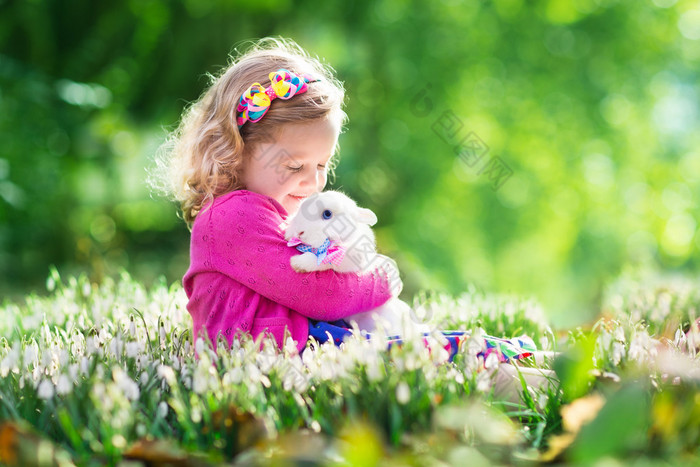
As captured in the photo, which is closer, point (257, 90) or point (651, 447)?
point (651, 447)

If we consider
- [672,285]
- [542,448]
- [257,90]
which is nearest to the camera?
[542,448]

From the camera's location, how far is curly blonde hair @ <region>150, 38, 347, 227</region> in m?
2.82

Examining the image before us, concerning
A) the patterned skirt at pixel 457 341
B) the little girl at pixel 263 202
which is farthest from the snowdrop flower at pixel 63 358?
the patterned skirt at pixel 457 341

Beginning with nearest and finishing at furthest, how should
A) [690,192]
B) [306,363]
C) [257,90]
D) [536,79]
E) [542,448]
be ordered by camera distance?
[542,448] → [306,363] → [257,90] → [536,79] → [690,192]

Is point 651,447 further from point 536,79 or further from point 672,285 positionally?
point 536,79

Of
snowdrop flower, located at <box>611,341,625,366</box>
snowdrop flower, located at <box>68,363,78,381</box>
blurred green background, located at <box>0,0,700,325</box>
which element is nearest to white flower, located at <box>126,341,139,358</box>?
snowdrop flower, located at <box>68,363,78,381</box>

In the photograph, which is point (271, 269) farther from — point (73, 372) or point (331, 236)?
point (73, 372)

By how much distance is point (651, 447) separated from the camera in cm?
149

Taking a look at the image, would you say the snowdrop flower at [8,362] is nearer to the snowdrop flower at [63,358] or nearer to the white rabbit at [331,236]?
the snowdrop flower at [63,358]

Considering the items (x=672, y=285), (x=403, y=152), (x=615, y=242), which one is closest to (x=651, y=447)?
(x=672, y=285)

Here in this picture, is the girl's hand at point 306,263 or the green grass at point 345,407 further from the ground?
the girl's hand at point 306,263

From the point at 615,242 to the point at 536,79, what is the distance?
12.5 feet

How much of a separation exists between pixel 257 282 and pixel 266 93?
0.84 m

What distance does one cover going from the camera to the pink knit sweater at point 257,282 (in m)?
2.56
